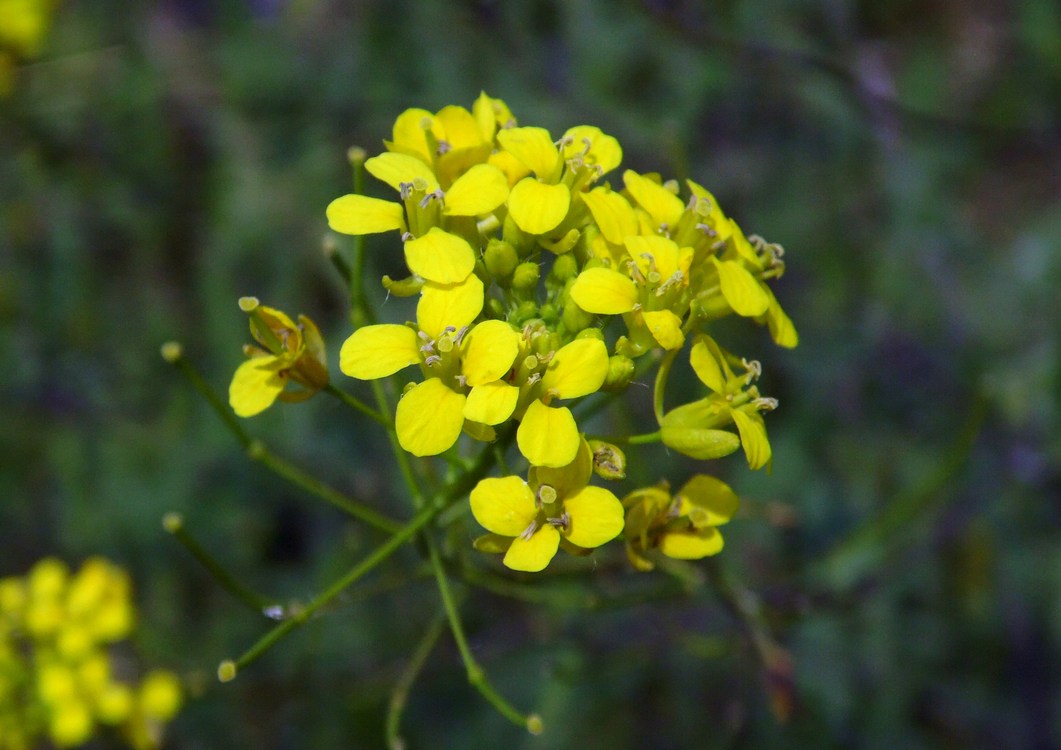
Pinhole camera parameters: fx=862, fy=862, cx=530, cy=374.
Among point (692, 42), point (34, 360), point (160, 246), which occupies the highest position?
point (692, 42)

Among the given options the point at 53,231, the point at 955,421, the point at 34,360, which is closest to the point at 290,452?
the point at 34,360

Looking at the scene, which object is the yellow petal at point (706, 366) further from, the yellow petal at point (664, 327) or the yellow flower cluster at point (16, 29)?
the yellow flower cluster at point (16, 29)

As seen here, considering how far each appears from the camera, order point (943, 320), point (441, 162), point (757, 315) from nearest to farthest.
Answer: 1. point (757, 315)
2. point (441, 162)
3. point (943, 320)

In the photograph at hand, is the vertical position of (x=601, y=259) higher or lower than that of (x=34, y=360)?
higher

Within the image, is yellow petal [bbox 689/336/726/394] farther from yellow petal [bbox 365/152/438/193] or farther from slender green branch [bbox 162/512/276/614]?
slender green branch [bbox 162/512/276/614]

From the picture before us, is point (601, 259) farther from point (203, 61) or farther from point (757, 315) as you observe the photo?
point (203, 61)

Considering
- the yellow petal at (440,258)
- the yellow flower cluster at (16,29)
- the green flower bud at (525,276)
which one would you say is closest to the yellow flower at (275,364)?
the yellow petal at (440,258)

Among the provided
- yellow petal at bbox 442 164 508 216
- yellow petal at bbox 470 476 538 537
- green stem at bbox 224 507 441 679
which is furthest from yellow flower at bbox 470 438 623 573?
yellow petal at bbox 442 164 508 216

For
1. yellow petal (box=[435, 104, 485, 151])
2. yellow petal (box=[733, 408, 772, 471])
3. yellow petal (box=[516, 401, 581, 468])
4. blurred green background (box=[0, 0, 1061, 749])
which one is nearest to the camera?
yellow petal (box=[516, 401, 581, 468])
